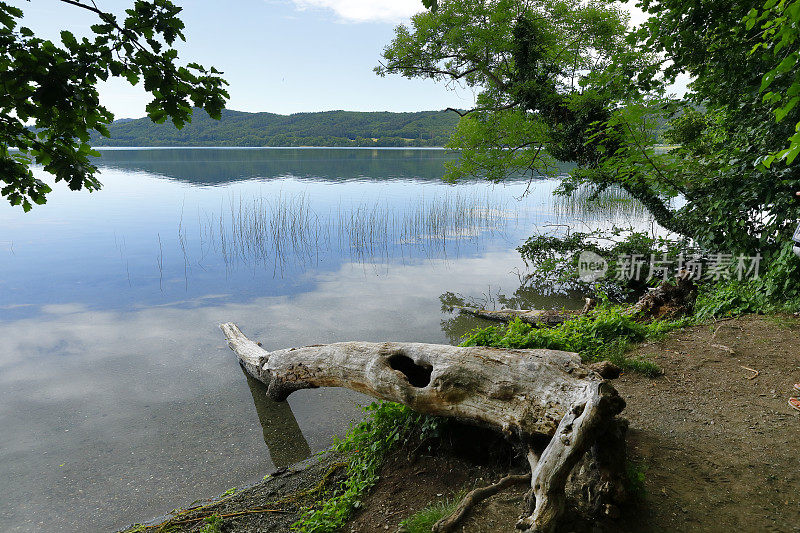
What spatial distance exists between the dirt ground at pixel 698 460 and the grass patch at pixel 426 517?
189 millimetres

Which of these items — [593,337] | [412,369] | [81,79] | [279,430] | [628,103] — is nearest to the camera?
[81,79]

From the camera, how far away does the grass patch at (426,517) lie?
2781mm

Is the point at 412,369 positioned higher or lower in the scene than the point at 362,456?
higher

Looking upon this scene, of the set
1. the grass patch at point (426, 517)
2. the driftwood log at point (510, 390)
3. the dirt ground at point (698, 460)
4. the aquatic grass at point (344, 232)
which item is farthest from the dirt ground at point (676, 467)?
the aquatic grass at point (344, 232)

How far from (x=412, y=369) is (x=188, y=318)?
6363 mm

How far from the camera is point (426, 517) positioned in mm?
2850

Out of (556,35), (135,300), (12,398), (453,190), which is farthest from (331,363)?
(453,190)

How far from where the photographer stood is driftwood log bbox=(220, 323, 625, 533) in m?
2.62

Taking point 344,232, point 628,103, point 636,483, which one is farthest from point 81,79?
point 344,232

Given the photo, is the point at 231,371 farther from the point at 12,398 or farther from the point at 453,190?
the point at 453,190

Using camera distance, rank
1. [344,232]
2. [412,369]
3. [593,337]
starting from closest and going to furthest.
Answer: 1. [412,369]
2. [593,337]
3. [344,232]

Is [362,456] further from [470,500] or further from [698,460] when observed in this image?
[698,460]

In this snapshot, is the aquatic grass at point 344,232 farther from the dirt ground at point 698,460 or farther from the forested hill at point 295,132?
the forested hill at point 295,132

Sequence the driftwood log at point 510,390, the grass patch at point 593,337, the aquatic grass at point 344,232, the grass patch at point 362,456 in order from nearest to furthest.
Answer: the driftwood log at point 510,390, the grass patch at point 362,456, the grass patch at point 593,337, the aquatic grass at point 344,232
